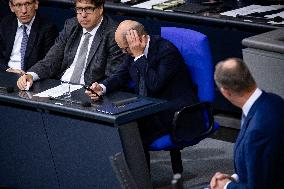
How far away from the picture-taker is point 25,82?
5738 millimetres

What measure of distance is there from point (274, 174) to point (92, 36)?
2.50 metres

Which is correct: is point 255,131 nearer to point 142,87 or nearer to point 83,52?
point 142,87

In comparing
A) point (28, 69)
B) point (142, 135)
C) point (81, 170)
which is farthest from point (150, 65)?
point (28, 69)

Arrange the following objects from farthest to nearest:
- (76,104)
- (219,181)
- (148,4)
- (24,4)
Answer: (148,4), (24,4), (76,104), (219,181)

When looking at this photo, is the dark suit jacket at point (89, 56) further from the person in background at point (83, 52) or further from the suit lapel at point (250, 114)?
the suit lapel at point (250, 114)

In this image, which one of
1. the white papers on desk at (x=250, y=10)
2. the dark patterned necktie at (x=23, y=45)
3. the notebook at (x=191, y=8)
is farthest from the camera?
the notebook at (x=191, y=8)

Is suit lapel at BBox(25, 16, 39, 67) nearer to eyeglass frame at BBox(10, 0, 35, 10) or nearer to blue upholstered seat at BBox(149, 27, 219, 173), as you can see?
eyeglass frame at BBox(10, 0, 35, 10)

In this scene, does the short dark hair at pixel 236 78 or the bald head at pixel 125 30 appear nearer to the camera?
the short dark hair at pixel 236 78

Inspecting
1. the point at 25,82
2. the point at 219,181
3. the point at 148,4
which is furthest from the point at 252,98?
the point at 148,4

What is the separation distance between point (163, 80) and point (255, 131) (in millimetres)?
1682

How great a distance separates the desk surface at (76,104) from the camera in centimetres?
501

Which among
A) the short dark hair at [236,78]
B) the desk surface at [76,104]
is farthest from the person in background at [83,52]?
the short dark hair at [236,78]

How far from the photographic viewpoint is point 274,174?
382 cm

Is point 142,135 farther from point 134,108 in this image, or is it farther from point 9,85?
point 9,85
